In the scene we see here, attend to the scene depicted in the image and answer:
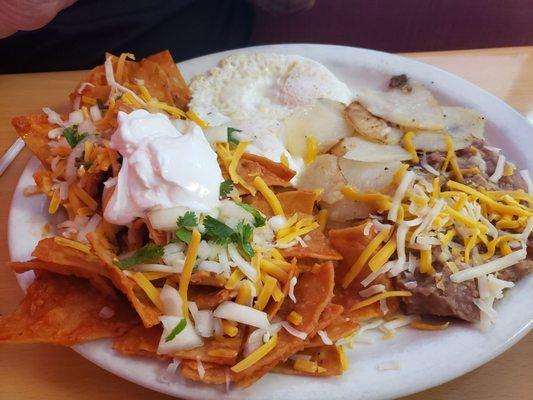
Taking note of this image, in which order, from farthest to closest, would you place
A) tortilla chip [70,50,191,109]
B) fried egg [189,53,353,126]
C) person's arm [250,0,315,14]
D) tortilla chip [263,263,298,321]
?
1. person's arm [250,0,315,14]
2. fried egg [189,53,353,126]
3. tortilla chip [70,50,191,109]
4. tortilla chip [263,263,298,321]

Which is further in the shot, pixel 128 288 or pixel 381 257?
pixel 381 257

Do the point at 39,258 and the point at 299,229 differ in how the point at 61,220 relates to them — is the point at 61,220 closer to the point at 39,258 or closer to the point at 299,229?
the point at 39,258

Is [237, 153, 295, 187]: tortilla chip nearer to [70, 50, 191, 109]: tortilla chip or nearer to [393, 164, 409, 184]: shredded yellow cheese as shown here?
[393, 164, 409, 184]: shredded yellow cheese

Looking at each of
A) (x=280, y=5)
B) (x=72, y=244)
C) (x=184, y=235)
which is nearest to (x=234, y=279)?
(x=184, y=235)

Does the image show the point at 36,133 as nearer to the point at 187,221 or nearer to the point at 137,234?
the point at 137,234

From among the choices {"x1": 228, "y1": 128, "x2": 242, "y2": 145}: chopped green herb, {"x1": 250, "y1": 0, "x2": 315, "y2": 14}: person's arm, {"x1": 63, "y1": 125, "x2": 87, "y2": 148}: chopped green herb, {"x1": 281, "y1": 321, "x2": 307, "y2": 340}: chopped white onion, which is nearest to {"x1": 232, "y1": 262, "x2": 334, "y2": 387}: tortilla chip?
{"x1": 281, "y1": 321, "x2": 307, "y2": 340}: chopped white onion
